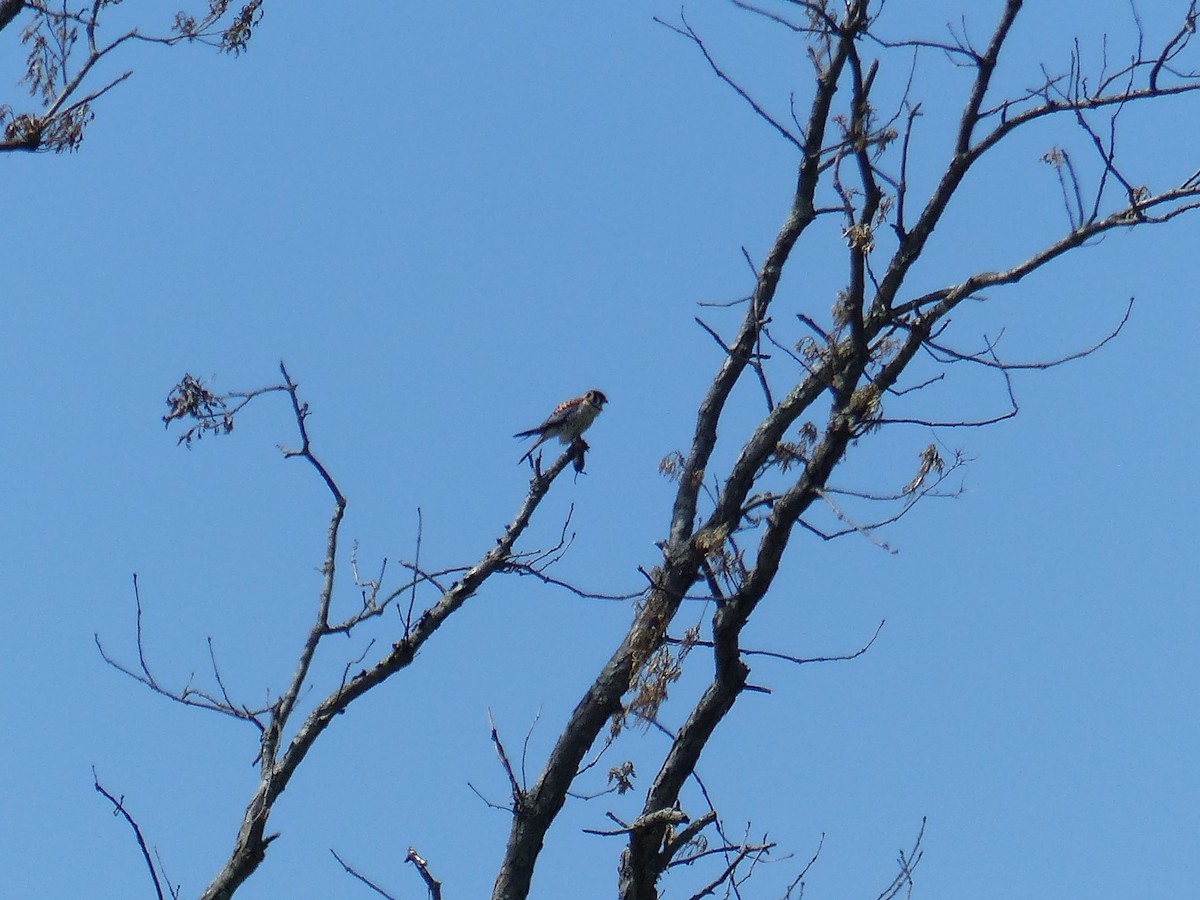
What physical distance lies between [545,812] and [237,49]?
4.66 metres

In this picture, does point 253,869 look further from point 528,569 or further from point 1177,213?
point 1177,213

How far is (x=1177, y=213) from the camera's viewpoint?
526cm

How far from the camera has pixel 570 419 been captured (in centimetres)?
1175

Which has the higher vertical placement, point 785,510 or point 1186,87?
point 1186,87

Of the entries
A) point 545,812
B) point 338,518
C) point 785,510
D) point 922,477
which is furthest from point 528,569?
point 922,477

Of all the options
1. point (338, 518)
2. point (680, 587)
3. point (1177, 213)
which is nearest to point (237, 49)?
point (338, 518)

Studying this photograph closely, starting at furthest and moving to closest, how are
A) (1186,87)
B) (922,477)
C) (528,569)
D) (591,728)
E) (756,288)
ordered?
(528,569) < (756,288) < (591,728) < (1186,87) < (922,477)

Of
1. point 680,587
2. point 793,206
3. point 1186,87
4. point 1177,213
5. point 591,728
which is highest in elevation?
point 793,206

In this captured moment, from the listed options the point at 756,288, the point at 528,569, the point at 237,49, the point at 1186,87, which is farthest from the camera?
the point at 237,49

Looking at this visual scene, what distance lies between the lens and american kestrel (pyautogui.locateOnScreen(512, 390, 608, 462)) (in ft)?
37.6

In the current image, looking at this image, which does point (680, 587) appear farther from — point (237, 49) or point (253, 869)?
point (237, 49)

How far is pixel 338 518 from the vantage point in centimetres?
730

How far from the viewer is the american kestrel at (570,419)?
11445mm

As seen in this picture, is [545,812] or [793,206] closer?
[545,812]
